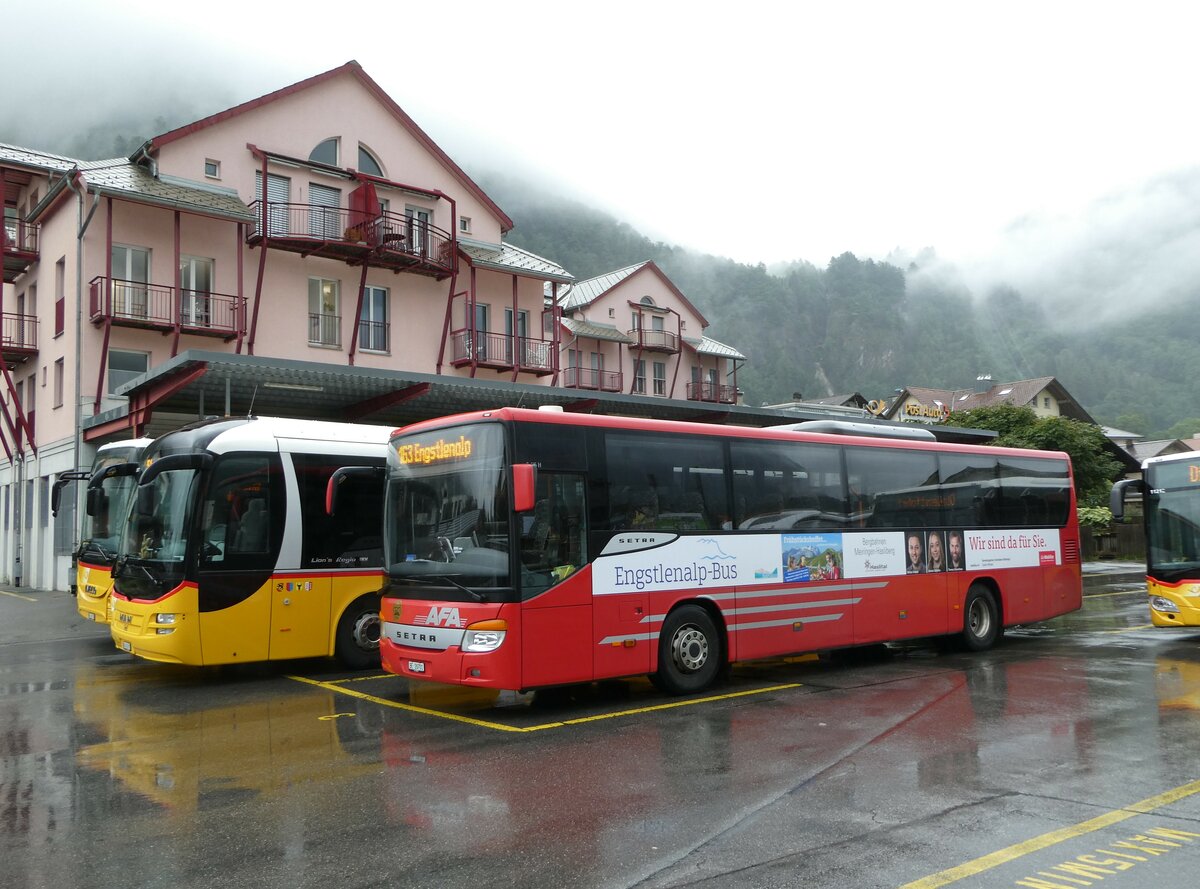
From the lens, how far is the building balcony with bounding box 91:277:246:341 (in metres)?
25.4

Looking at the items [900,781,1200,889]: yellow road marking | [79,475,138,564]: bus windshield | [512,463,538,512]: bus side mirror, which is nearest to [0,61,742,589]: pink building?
[79,475,138,564]: bus windshield

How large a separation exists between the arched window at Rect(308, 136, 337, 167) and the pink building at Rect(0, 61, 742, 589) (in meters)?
0.06

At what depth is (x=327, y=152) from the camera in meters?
31.1

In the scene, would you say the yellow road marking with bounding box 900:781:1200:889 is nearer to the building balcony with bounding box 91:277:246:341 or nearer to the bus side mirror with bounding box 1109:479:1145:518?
the bus side mirror with bounding box 1109:479:1145:518

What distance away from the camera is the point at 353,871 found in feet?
16.8

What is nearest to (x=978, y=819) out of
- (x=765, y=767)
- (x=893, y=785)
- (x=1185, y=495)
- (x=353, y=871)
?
(x=893, y=785)

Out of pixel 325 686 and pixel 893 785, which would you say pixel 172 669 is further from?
pixel 893 785

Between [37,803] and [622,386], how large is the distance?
43.8 metres

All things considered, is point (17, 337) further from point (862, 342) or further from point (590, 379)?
point (862, 342)

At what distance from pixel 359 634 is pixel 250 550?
1864 millimetres

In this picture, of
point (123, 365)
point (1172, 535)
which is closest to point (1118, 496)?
point (1172, 535)

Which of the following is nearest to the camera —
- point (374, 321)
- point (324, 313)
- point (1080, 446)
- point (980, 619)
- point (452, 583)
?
point (452, 583)

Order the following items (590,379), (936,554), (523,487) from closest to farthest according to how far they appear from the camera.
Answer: (523,487), (936,554), (590,379)

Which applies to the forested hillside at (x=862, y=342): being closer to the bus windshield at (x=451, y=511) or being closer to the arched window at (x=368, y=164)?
the arched window at (x=368, y=164)
